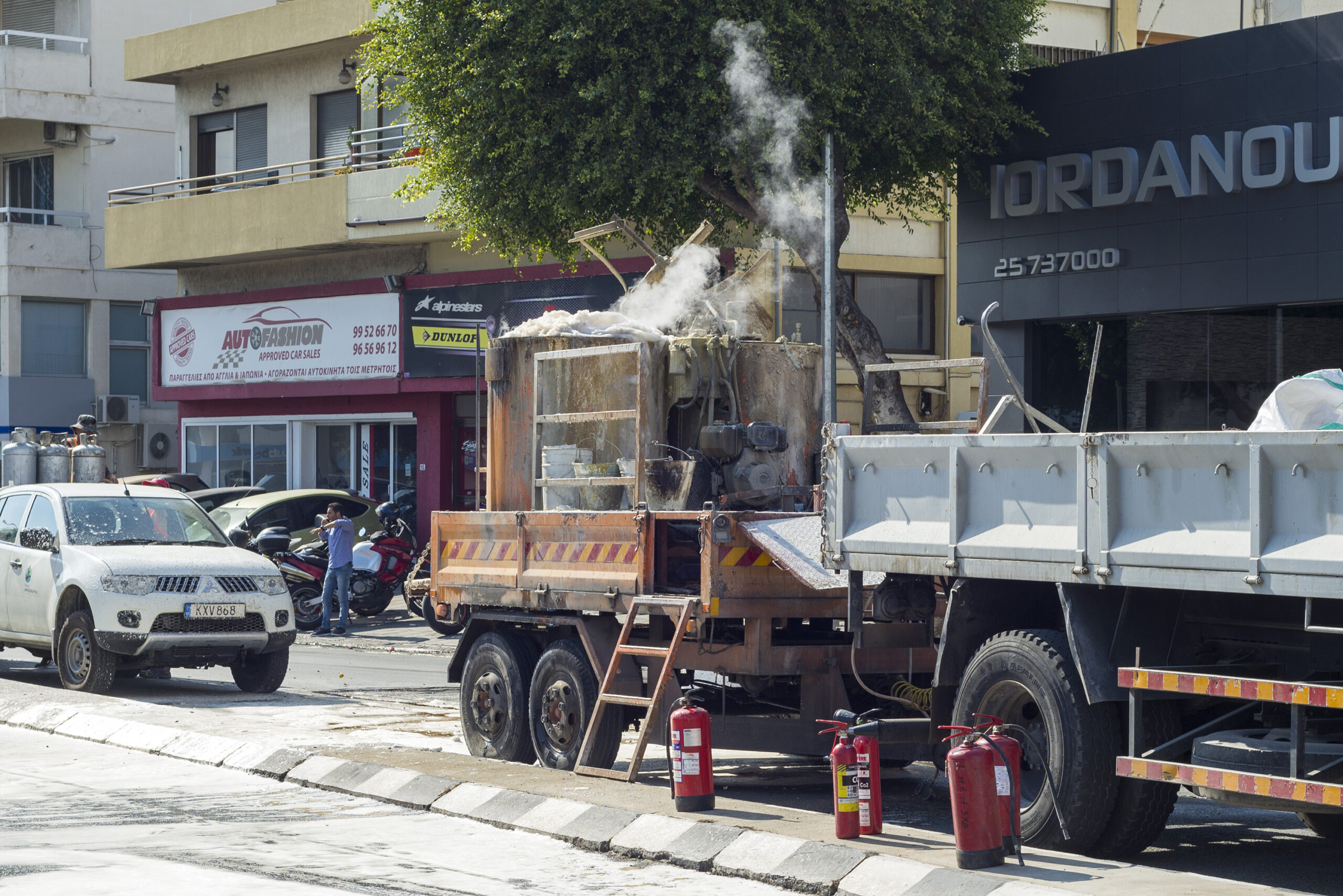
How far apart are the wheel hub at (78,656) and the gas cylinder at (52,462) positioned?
33.4 ft

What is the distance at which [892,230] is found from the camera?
24.8m

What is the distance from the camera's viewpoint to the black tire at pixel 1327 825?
8039mm

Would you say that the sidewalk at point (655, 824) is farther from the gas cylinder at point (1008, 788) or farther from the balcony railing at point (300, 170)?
the balcony railing at point (300, 170)

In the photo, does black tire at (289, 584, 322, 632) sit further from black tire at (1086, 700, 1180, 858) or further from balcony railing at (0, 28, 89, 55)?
balcony railing at (0, 28, 89, 55)

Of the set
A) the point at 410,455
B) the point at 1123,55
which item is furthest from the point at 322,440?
the point at 1123,55

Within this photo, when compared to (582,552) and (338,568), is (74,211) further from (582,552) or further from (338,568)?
(582,552)

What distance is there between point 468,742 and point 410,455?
59.8 ft

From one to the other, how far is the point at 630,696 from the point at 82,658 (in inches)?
248

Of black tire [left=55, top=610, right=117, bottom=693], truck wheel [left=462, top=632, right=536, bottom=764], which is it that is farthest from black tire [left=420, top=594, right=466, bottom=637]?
truck wheel [left=462, top=632, right=536, bottom=764]

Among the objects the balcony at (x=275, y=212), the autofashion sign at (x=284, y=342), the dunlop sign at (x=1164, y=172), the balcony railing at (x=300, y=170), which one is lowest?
the autofashion sign at (x=284, y=342)

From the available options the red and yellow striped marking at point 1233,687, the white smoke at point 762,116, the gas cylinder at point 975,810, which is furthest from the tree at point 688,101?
the gas cylinder at point 975,810

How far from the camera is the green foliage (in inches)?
676

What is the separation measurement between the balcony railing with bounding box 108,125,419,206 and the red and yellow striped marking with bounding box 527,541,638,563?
14.8 m

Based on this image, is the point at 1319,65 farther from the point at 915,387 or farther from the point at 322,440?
the point at 322,440
